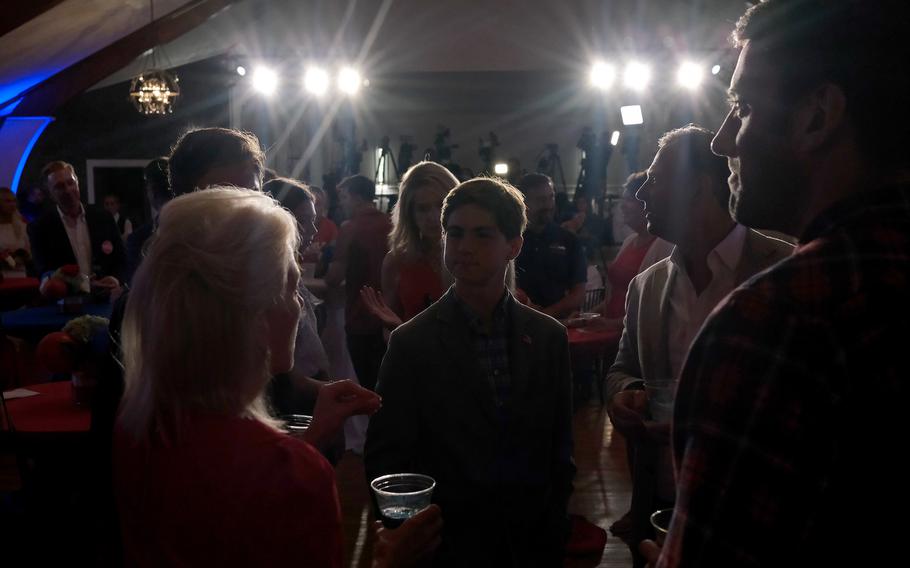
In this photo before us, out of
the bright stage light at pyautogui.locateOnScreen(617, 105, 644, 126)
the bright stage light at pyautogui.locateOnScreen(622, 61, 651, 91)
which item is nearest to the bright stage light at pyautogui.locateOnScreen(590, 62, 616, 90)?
the bright stage light at pyautogui.locateOnScreen(622, 61, 651, 91)

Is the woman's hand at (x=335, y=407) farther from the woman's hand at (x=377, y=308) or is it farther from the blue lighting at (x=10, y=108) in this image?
the blue lighting at (x=10, y=108)

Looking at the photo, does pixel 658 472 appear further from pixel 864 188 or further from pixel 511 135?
pixel 511 135

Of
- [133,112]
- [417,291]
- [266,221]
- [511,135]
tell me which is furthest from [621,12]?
[266,221]

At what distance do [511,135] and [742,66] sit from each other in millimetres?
14954

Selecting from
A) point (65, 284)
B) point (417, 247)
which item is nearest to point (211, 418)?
point (417, 247)

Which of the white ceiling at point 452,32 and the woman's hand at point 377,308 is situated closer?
the woman's hand at point 377,308

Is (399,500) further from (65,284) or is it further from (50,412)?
(65,284)

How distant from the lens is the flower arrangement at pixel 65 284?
4.63 meters

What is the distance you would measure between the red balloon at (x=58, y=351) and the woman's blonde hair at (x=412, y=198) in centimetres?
135

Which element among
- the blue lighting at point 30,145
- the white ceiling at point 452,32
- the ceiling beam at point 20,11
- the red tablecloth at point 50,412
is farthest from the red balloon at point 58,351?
the blue lighting at point 30,145

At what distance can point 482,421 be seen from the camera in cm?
201

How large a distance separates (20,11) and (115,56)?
134 inches

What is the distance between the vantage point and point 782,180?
90 cm

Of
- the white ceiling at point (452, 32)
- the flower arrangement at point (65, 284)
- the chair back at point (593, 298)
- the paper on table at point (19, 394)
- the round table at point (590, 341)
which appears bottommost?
the chair back at point (593, 298)
